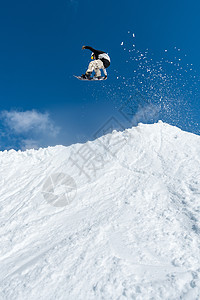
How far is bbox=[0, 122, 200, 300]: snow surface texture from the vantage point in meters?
5.64

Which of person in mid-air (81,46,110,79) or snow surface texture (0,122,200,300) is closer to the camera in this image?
snow surface texture (0,122,200,300)

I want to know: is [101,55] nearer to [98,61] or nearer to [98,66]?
[98,61]

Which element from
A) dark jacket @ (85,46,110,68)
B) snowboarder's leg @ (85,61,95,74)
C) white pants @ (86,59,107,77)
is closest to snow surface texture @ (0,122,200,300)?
white pants @ (86,59,107,77)

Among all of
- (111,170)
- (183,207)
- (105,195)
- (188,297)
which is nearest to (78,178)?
(111,170)

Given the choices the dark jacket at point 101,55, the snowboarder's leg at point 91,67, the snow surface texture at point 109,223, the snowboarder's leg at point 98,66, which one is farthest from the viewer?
the snowboarder's leg at point 91,67

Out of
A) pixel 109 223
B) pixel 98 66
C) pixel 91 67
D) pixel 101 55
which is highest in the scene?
pixel 91 67

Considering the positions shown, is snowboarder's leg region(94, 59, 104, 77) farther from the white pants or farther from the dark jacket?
the dark jacket

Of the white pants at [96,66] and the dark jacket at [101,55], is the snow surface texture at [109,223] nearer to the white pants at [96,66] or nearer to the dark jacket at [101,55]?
the white pants at [96,66]

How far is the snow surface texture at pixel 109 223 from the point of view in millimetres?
5641

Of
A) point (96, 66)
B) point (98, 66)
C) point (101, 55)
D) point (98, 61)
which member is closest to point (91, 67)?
point (96, 66)

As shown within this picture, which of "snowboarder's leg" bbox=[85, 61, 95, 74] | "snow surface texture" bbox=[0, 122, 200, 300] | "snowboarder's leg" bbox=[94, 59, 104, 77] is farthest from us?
"snowboarder's leg" bbox=[85, 61, 95, 74]

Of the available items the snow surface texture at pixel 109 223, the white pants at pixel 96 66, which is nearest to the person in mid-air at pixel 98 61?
the white pants at pixel 96 66

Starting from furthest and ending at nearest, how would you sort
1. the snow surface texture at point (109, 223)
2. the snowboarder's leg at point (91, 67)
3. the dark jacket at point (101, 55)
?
the snowboarder's leg at point (91, 67) < the dark jacket at point (101, 55) < the snow surface texture at point (109, 223)

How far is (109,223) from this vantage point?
27.2 ft
